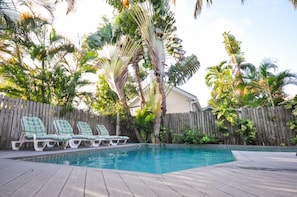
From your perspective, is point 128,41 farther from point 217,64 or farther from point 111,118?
point 217,64

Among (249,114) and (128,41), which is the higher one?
(128,41)

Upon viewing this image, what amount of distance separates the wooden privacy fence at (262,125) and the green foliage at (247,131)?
344mm

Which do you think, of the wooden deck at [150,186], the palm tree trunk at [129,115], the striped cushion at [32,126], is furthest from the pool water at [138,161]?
the palm tree trunk at [129,115]

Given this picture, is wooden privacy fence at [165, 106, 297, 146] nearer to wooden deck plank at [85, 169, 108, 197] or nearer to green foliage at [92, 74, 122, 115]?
green foliage at [92, 74, 122, 115]

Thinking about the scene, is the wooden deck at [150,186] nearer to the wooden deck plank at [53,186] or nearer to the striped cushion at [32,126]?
the wooden deck plank at [53,186]

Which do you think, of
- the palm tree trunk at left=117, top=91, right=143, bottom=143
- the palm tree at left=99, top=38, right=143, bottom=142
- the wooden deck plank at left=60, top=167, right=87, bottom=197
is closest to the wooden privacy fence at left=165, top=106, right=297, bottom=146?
the palm tree trunk at left=117, top=91, right=143, bottom=143

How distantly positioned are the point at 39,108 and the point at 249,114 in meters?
9.17

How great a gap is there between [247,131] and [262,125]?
2.40 ft

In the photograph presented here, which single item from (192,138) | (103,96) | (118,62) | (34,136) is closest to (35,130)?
(34,136)

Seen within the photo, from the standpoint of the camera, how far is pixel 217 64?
1653 centimetres

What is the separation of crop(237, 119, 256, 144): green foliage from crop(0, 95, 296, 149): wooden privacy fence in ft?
1.17

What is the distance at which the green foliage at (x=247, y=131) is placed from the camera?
7805mm

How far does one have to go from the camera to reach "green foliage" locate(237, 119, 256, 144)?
7805 millimetres

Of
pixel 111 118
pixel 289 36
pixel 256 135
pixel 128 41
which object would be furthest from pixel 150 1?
pixel 256 135
